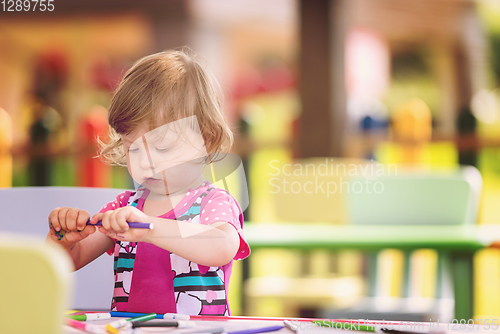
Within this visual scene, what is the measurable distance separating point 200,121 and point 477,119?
153 centimetres

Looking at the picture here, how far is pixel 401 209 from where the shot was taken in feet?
4.25

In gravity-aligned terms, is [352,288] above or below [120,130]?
below

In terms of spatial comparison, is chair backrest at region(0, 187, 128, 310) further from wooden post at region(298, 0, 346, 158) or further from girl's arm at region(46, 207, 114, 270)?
wooden post at region(298, 0, 346, 158)

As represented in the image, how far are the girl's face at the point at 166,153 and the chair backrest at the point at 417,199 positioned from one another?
891mm

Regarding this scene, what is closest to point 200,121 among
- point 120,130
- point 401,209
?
point 120,130

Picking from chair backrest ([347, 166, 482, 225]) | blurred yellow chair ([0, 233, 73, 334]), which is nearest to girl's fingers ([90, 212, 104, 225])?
Answer: blurred yellow chair ([0, 233, 73, 334])

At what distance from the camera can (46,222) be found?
0.56 meters

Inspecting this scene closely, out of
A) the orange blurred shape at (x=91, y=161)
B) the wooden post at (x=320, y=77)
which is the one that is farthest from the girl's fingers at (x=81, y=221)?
the orange blurred shape at (x=91, y=161)

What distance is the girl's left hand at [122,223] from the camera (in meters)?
0.36

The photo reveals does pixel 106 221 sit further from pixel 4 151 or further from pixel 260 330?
pixel 4 151

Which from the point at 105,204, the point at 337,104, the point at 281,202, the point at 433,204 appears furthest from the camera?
the point at 337,104

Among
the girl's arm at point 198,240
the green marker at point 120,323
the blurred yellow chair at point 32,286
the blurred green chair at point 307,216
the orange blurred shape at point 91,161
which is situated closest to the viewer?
the blurred yellow chair at point 32,286

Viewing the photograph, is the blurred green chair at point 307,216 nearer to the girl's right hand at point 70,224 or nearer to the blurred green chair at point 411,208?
the blurred green chair at point 411,208

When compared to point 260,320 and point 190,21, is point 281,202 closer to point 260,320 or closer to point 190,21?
point 260,320
